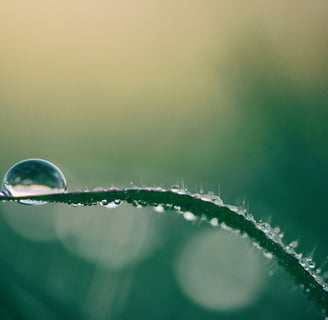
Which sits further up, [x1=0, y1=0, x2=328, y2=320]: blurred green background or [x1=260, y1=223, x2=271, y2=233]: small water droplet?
[x1=0, y1=0, x2=328, y2=320]: blurred green background

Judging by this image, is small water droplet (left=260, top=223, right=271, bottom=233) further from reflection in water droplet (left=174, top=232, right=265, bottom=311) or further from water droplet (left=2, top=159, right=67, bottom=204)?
reflection in water droplet (left=174, top=232, right=265, bottom=311)

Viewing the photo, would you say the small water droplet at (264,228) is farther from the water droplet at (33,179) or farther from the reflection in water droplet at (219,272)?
the reflection in water droplet at (219,272)

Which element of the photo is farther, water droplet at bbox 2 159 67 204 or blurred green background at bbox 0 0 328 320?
blurred green background at bbox 0 0 328 320

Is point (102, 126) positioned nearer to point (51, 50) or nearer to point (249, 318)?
point (51, 50)

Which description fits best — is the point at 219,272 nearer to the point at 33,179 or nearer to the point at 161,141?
the point at 161,141

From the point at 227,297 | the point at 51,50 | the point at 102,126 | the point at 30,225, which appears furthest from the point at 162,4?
the point at 227,297

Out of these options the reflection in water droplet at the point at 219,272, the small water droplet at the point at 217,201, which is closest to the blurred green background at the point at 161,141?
the reflection in water droplet at the point at 219,272

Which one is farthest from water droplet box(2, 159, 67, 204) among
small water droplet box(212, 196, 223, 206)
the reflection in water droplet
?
the reflection in water droplet

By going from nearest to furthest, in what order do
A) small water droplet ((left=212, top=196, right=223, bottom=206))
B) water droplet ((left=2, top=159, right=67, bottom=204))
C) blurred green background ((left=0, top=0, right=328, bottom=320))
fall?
1. small water droplet ((left=212, top=196, right=223, bottom=206))
2. water droplet ((left=2, top=159, right=67, bottom=204))
3. blurred green background ((left=0, top=0, right=328, bottom=320))
